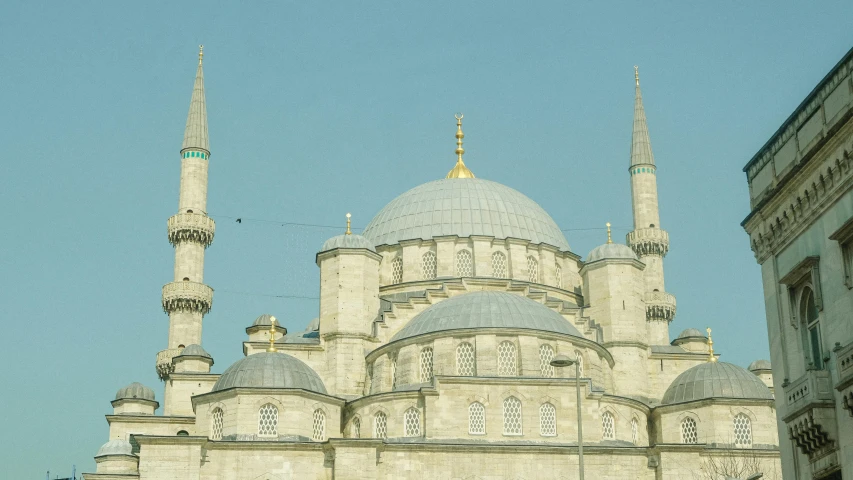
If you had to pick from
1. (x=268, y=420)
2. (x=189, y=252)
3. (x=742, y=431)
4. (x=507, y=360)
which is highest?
(x=189, y=252)

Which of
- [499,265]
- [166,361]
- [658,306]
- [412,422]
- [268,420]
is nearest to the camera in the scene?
[268,420]

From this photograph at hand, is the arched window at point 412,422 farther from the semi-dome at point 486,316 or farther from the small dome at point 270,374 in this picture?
the semi-dome at point 486,316

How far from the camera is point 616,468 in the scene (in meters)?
33.8

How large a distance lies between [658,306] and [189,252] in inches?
689

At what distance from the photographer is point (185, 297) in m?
43.5

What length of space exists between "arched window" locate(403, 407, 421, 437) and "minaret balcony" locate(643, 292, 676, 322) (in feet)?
50.0

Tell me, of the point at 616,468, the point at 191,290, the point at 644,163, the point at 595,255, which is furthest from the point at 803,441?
the point at 644,163

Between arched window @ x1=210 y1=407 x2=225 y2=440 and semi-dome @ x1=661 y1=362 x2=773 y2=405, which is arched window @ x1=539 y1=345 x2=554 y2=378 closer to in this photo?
semi-dome @ x1=661 y1=362 x2=773 y2=405

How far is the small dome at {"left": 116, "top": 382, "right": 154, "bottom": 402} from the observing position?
1726 inches

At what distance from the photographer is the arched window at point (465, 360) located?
36.1 m

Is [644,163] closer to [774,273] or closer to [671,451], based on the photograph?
[671,451]

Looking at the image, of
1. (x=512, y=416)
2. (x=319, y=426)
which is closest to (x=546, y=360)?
(x=512, y=416)

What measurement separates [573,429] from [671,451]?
8.80ft

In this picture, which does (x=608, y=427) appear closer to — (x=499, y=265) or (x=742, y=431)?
(x=742, y=431)
